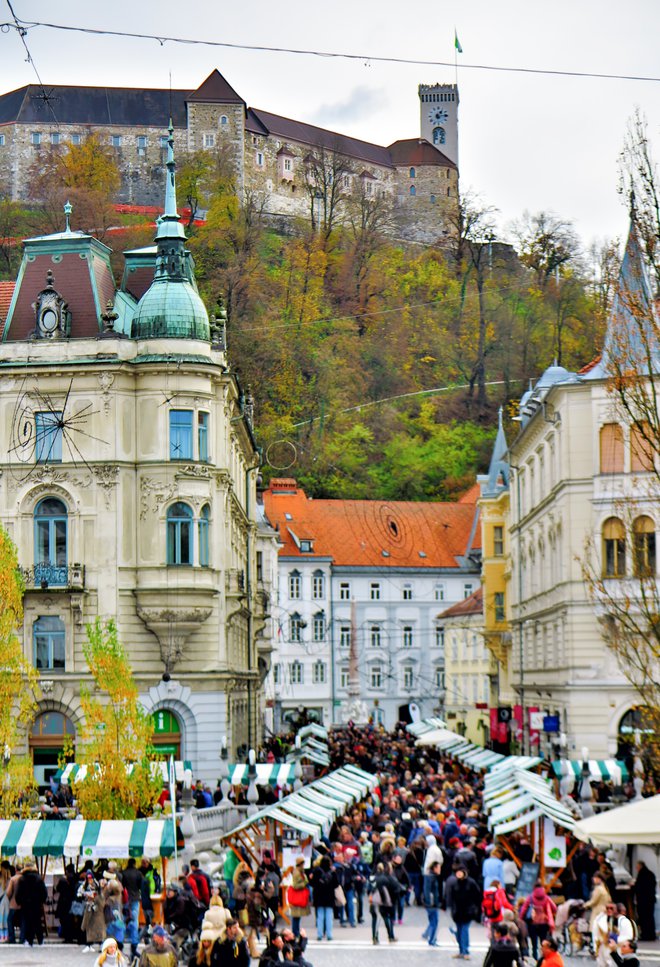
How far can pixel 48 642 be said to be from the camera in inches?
1960

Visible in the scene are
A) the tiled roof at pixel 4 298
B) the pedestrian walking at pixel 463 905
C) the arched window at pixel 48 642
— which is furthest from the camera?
the tiled roof at pixel 4 298

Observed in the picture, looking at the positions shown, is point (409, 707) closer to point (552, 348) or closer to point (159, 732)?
point (552, 348)

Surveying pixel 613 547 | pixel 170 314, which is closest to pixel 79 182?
pixel 170 314

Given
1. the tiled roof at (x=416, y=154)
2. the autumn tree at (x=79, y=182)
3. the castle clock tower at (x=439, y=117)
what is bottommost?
the autumn tree at (x=79, y=182)

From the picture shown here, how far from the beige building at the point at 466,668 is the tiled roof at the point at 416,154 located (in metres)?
60.1

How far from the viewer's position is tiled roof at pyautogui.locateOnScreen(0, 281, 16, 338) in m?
55.0

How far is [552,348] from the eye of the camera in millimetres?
113000

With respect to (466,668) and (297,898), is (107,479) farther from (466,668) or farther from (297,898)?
(466,668)

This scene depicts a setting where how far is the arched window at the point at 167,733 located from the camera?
162 feet

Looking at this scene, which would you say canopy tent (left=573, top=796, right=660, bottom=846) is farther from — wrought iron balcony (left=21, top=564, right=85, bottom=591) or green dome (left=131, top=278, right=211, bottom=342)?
green dome (left=131, top=278, right=211, bottom=342)

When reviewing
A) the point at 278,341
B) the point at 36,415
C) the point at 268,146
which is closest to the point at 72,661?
the point at 36,415

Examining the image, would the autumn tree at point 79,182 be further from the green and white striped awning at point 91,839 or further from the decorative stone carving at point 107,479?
the green and white striped awning at point 91,839

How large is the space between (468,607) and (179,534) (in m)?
46.3

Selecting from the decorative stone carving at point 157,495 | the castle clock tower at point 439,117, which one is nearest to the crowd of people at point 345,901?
the decorative stone carving at point 157,495
